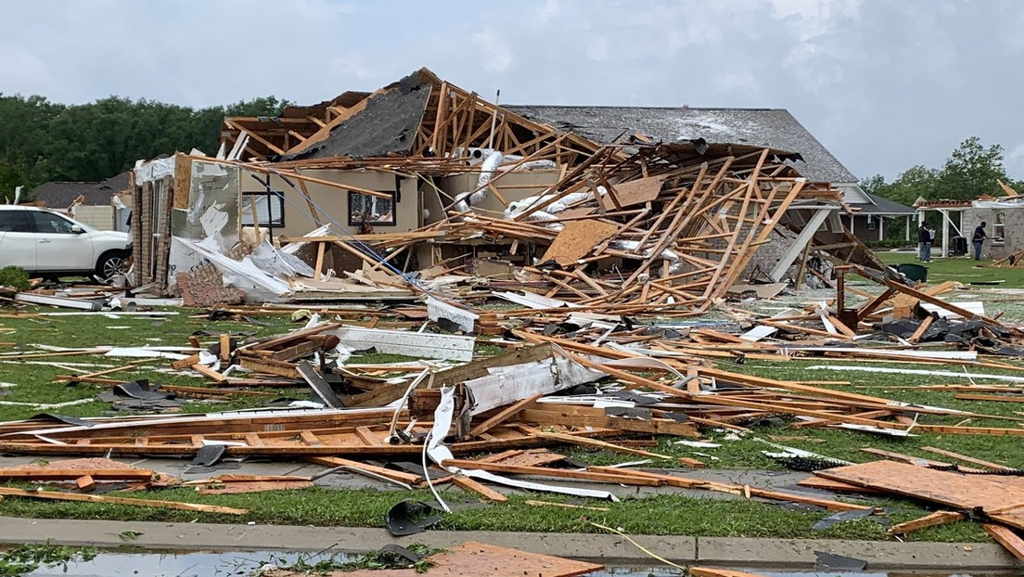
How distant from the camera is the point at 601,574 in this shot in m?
4.77

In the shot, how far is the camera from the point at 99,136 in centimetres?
9250

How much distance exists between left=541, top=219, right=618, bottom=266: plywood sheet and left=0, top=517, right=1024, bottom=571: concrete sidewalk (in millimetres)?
15941

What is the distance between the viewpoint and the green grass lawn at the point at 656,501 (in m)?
5.27

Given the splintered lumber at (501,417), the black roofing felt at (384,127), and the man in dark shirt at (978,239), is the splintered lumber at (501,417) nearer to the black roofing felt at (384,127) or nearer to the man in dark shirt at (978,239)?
the black roofing felt at (384,127)

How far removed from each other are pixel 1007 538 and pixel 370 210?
908 inches

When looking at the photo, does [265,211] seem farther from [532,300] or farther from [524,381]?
[524,381]

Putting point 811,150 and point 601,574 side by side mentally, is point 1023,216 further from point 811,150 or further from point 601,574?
point 601,574

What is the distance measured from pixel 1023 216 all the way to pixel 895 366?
118ft

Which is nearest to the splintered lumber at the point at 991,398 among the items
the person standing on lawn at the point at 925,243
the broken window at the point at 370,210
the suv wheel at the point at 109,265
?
the broken window at the point at 370,210

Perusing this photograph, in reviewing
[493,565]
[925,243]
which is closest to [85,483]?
[493,565]

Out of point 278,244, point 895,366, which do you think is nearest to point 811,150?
point 278,244

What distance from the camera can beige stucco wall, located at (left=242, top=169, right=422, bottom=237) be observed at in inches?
1043

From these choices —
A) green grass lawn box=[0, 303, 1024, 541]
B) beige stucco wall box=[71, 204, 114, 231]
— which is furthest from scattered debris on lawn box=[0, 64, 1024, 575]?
beige stucco wall box=[71, 204, 114, 231]

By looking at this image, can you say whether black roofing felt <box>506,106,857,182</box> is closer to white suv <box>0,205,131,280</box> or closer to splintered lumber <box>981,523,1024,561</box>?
white suv <box>0,205,131,280</box>
